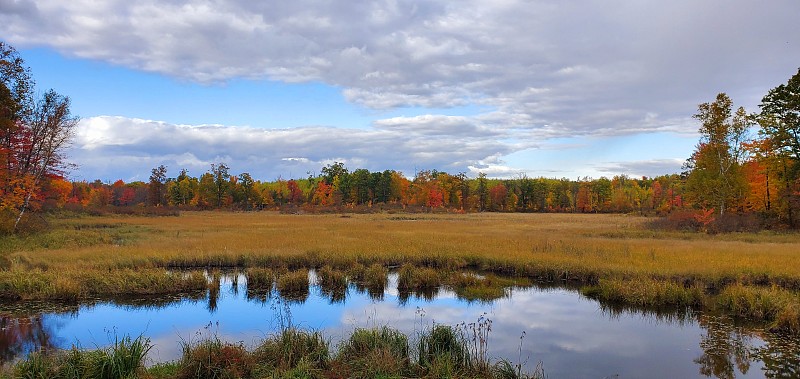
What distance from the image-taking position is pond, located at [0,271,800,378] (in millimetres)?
11586

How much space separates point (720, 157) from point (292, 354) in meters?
47.0

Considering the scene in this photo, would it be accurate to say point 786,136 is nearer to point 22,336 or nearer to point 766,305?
point 766,305

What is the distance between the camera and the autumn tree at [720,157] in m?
43.8

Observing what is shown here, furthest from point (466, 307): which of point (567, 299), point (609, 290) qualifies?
point (609, 290)

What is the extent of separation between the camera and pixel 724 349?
39.9ft

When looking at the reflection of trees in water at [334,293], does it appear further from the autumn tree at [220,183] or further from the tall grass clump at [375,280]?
the autumn tree at [220,183]

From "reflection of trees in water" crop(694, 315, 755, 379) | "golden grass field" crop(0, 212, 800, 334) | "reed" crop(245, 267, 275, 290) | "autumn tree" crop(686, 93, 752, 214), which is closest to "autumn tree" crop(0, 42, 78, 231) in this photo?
"golden grass field" crop(0, 212, 800, 334)

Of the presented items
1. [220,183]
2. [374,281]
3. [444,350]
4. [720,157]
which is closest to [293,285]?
[374,281]

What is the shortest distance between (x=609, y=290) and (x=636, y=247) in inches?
428

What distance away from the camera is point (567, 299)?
1853 centimetres

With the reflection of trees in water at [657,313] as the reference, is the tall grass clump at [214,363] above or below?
above

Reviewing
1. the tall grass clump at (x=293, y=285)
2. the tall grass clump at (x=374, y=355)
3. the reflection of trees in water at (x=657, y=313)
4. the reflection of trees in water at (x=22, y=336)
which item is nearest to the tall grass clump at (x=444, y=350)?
the tall grass clump at (x=374, y=355)

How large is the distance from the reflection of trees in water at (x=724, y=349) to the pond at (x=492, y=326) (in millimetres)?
24

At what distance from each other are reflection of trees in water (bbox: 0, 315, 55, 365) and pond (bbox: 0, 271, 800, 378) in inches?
1.1
